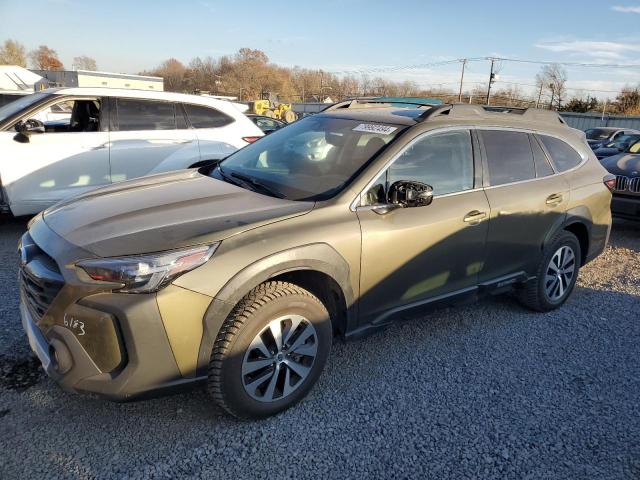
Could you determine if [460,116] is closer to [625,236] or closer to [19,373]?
[19,373]

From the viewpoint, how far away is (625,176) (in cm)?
710

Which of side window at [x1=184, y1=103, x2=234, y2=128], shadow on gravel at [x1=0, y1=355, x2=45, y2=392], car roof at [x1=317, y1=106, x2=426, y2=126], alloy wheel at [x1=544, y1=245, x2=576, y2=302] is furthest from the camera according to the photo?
side window at [x1=184, y1=103, x2=234, y2=128]

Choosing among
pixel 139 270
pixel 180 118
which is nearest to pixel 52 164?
pixel 180 118

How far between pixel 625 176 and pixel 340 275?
6.31m

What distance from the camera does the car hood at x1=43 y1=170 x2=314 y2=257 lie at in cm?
238

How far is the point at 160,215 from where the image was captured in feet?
8.74

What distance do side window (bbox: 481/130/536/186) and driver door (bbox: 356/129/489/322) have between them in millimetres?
196

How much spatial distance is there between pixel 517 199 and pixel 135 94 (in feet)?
16.4

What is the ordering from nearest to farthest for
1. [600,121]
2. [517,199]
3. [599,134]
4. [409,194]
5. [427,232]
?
1. [409,194]
2. [427,232]
3. [517,199]
4. [599,134]
5. [600,121]

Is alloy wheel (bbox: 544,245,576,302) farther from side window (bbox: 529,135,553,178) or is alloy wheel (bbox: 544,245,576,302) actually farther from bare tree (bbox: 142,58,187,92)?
bare tree (bbox: 142,58,187,92)

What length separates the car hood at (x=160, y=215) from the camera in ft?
7.79

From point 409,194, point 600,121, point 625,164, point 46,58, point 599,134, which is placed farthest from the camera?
point 46,58

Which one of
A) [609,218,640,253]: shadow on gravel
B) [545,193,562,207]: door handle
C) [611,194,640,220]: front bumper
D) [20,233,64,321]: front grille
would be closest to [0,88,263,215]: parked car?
[20,233,64,321]: front grille

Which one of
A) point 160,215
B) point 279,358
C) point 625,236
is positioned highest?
point 160,215
